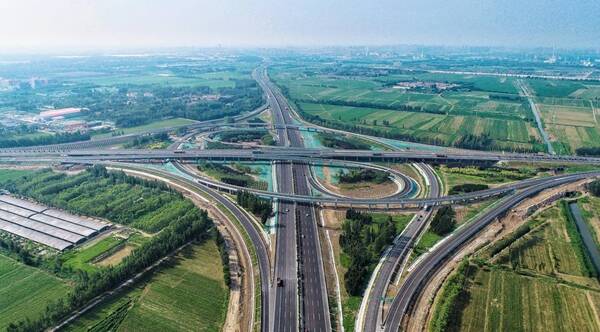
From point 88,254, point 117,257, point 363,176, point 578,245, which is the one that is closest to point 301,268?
point 117,257

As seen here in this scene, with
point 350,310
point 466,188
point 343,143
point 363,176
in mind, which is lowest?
point 350,310

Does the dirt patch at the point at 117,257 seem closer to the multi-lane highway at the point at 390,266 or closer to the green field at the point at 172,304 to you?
the green field at the point at 172,304

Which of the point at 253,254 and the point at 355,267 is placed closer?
the point at 355,267

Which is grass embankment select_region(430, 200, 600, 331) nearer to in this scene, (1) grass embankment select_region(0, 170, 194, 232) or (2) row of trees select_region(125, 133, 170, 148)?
(1) grass embankment select_region(0, 170, 194, 232)

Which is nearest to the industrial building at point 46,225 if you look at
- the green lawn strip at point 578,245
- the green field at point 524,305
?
the green field at point 524,305

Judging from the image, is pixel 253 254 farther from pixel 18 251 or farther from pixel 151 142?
pixel 151 142

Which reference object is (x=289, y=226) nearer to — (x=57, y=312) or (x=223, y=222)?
(x=223, y=222)

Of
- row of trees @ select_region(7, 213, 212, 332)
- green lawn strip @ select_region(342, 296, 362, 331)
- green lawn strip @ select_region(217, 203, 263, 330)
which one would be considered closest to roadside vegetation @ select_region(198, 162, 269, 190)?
green lawn strip @ select_region(217, 203, 263, 330)

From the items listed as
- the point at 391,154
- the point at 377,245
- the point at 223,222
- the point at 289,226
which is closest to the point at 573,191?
the point at 391,154
